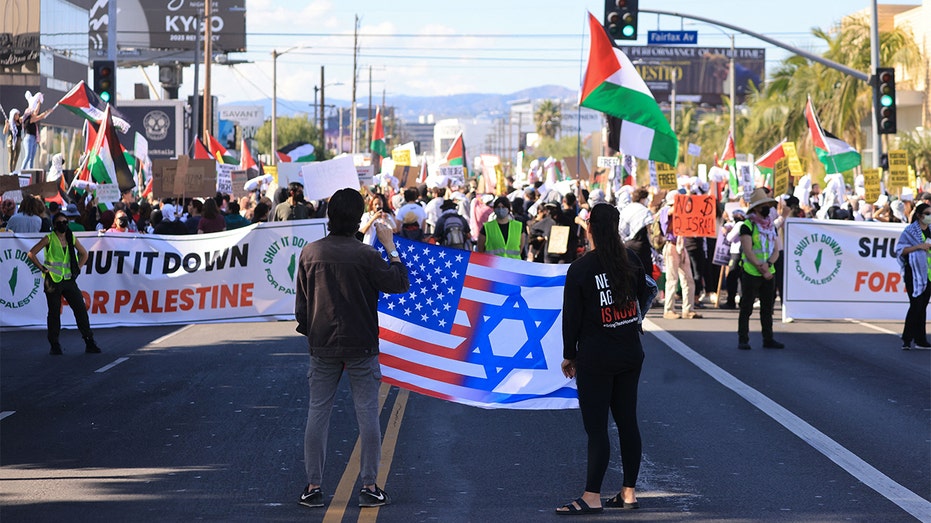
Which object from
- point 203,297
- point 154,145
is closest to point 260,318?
point 203,297

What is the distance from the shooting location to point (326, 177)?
18469 mm

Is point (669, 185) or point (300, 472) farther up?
point (669, 185)

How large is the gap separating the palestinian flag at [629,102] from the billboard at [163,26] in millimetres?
68025

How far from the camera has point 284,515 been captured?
24.5 ft

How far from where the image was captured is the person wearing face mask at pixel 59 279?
15.6m

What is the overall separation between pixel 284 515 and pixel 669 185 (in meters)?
21.4

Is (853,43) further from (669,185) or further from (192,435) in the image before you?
(192,435)

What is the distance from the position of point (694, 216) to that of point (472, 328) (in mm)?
11775

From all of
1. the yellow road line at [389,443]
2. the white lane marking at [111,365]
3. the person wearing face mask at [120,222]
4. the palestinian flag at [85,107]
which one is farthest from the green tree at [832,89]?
the yellow road line at [389,443]

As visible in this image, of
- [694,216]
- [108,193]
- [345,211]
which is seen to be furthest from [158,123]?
[345,211]

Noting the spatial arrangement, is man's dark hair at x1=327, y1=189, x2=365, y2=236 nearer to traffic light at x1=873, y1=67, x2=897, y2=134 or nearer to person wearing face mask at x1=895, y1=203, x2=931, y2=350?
person wearing face mask at x1=895, y1=203, x2=931, y2=350

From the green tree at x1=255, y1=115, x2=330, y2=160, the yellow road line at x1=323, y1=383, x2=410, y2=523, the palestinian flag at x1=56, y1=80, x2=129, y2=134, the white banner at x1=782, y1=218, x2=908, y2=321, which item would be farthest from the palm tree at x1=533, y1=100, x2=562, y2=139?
the yellow road line at x1=323, y1=383, x2=410, y2=523

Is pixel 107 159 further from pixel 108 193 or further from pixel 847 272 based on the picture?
pixel 847 272

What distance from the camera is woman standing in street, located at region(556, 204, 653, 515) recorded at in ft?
24.4
